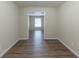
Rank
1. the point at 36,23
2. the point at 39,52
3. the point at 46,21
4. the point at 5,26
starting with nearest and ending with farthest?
1. the point at 5,26
2. the point at 39,52
3. the point at 46,21
4. the point at 36,23

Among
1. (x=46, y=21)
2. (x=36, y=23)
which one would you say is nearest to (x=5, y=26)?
(x=46, y=21)

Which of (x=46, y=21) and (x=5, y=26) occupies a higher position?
(x=46, y=21)

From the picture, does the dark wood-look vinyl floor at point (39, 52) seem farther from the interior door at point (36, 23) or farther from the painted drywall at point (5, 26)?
the interior door at point (36, 23)

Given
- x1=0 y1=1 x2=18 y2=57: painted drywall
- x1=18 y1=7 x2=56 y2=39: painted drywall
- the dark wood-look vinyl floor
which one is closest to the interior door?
x1=18 y1=7 x2=56 y2=39: painted drywall

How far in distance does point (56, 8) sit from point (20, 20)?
206 cm

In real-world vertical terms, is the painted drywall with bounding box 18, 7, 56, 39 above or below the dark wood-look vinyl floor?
above

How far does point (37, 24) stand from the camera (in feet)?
47.4

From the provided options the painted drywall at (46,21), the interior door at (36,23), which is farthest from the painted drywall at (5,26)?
the interior door at (36,23)

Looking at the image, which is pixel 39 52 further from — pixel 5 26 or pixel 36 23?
pixel 36 23

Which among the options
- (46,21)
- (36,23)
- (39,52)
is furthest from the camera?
(36,23)

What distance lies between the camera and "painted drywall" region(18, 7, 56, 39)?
742cm

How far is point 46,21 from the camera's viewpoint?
7.63m

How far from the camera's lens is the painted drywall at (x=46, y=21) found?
7.42m

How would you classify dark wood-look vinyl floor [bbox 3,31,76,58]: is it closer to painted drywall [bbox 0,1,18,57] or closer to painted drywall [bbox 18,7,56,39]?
painted drywall [bbox 0,1,18,57]
